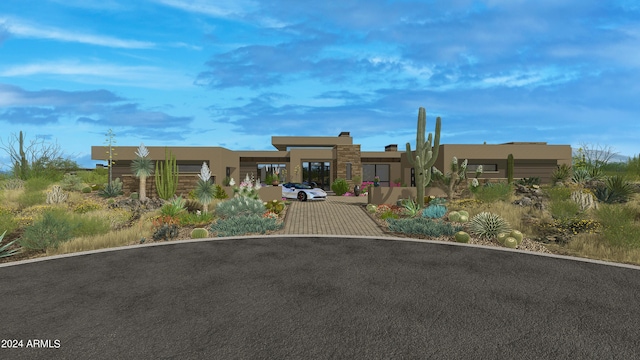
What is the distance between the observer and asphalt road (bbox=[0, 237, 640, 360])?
3.93 metres

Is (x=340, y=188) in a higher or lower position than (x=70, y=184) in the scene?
lower

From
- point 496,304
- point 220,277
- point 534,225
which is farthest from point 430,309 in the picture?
point 534,225

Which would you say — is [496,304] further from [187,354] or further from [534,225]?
[534,225]

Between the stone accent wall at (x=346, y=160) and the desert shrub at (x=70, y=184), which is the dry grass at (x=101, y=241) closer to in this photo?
the desert shrub at (x=70, y=184)

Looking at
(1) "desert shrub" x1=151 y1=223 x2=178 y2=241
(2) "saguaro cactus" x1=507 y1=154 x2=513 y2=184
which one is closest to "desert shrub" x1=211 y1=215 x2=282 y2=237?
(1) "desert shrub" x1=151 y1=223 x2=178 y2=241

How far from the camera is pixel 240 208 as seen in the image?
14609mm

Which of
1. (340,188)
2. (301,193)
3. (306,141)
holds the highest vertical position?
(306,141)

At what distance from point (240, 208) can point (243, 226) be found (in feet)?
10.5

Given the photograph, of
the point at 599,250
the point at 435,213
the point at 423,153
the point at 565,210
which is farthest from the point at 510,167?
the point at 599,250

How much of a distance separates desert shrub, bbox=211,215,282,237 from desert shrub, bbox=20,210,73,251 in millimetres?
3856

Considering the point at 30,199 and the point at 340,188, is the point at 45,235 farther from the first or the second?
the point at 340,188

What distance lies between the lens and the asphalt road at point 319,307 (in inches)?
155

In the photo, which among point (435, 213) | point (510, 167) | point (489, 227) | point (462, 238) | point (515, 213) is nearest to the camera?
point (462, 238)

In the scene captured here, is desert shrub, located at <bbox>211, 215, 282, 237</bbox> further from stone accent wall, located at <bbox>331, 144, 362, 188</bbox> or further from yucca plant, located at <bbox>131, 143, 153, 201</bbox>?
stone accent wall, located at <bbox>331, 144, 362, 188</bbox>
